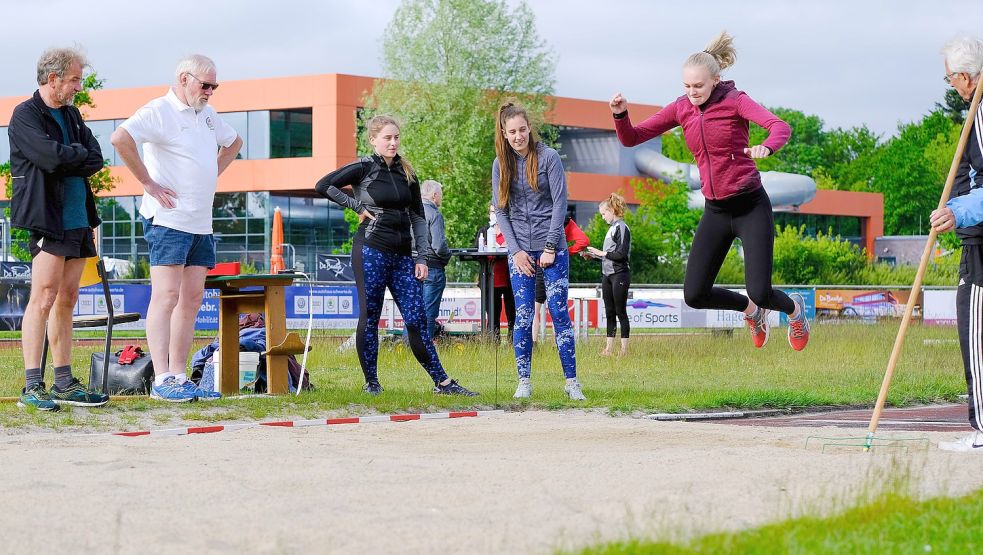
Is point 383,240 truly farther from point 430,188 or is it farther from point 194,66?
point 430,188

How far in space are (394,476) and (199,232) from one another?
4.03 meters

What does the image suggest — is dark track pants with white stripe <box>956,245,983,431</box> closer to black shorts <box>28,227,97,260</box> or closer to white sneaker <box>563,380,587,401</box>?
white sneaker <box>563,380,587,401</box>

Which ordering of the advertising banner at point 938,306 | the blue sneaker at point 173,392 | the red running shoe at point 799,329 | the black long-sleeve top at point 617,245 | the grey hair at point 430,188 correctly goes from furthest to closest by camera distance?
the advertising banner at point 938,306 < the black long-sleeve top at point 617,245 < the grey hair at point 430,188 < the red running shoe at point 799,329 < the blue sneaker at point 173,392

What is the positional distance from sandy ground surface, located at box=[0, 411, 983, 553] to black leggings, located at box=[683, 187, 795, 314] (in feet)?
5.30

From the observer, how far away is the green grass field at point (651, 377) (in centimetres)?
859

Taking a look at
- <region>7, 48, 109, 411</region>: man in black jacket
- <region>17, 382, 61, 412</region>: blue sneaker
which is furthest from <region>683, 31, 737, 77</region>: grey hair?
<region>17, 382, 61, 412</region>: blue sneaker

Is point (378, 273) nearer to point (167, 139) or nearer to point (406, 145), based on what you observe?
point (167, 139)

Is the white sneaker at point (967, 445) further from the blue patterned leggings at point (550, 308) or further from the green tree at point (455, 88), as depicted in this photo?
the green tree at point (455, 88)

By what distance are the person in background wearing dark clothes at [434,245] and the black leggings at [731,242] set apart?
4759 millimetres

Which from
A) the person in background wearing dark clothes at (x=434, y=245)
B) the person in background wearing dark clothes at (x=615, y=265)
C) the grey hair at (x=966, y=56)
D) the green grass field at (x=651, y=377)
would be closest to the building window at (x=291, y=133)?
the green grass field at (x=651, y=377)

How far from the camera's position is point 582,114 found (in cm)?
6219

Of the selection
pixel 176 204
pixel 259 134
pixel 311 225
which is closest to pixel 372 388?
pixel 176 204

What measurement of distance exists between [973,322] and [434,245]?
7723 millimetres

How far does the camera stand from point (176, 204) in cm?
837
